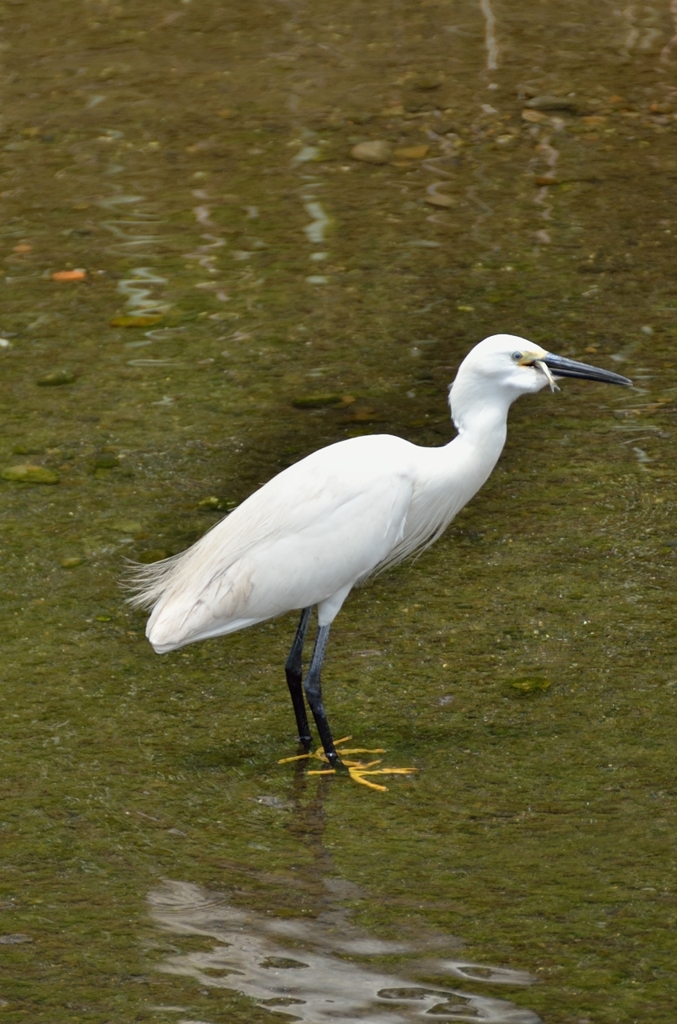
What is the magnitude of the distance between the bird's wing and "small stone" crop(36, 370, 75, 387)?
182 centimetres

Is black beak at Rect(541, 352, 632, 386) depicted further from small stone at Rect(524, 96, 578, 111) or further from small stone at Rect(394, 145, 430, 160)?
small stone at Rect(524, 96, 578, 111)

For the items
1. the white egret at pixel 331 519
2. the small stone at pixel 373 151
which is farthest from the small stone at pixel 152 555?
the small stone at pixel 373 151

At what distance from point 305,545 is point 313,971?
91 centimetres

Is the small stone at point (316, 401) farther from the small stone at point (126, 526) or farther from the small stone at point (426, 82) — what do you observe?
the small stone at point (426, 82)

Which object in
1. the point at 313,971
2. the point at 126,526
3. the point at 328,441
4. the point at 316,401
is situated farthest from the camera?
the point at 316,401

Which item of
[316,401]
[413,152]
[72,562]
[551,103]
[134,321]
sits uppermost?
[551,103]

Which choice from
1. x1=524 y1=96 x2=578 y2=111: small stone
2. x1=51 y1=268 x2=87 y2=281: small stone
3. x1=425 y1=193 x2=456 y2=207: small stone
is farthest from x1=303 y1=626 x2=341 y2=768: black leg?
x1=524 y1=96 x2=578 y2=111: small stone

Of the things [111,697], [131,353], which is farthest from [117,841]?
[131,353]

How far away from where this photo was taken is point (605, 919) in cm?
267

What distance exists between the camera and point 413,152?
6.40 meters

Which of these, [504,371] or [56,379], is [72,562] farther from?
[504,371]

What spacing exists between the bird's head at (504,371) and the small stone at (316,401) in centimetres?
151

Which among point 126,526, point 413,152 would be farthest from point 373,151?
point 126,526

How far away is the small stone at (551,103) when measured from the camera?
6.71 m
